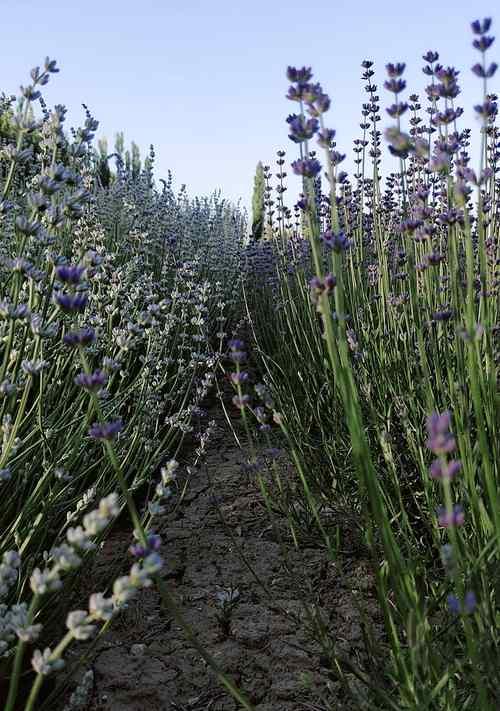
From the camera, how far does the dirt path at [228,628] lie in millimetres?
1834

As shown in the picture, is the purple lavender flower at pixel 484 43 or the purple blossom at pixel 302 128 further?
the purple lavender flower at pixel 484 43

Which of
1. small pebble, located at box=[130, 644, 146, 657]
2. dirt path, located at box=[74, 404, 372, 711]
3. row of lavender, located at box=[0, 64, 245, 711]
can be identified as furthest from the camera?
small pebble, located at box=[130, 644, 146, 657]

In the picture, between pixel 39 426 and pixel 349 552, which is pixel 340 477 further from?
pixel 39 426

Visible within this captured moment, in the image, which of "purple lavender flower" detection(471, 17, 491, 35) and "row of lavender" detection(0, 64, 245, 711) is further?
"purple lavender flower" detection(471, 17, 491, 35)

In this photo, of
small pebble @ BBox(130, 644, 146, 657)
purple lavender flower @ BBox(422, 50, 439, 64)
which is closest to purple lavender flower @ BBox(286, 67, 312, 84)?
purple lavender flower @ BBox(422, 50, 439, 64)

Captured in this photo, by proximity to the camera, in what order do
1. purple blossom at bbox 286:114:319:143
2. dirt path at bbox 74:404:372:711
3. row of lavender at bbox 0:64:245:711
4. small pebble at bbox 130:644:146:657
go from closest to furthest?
row of lavender at bbox 0:64:245:711 < purple blossom at bbox 286:114:319:143 < dirt path at bbox 74:404:372:711 < small pebble at bbox 130:644:146:657

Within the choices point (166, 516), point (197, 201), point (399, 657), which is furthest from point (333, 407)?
point (197, 201)

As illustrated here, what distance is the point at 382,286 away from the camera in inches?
108

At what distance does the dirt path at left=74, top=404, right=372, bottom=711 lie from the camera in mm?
1834

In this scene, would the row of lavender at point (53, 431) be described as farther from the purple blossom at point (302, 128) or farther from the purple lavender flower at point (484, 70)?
the purple lavender flower at point (484, 70)

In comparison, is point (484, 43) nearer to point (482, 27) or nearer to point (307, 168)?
point (482, 27)

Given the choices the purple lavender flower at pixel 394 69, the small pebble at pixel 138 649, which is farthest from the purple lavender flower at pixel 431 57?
the small pebble at pixel 138 649

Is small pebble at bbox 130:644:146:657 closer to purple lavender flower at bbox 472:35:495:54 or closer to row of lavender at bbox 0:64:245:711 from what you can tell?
row of lavender at bbox 0:64:245:711

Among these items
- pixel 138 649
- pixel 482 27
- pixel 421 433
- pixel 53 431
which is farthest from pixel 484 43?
pixel 138 649
